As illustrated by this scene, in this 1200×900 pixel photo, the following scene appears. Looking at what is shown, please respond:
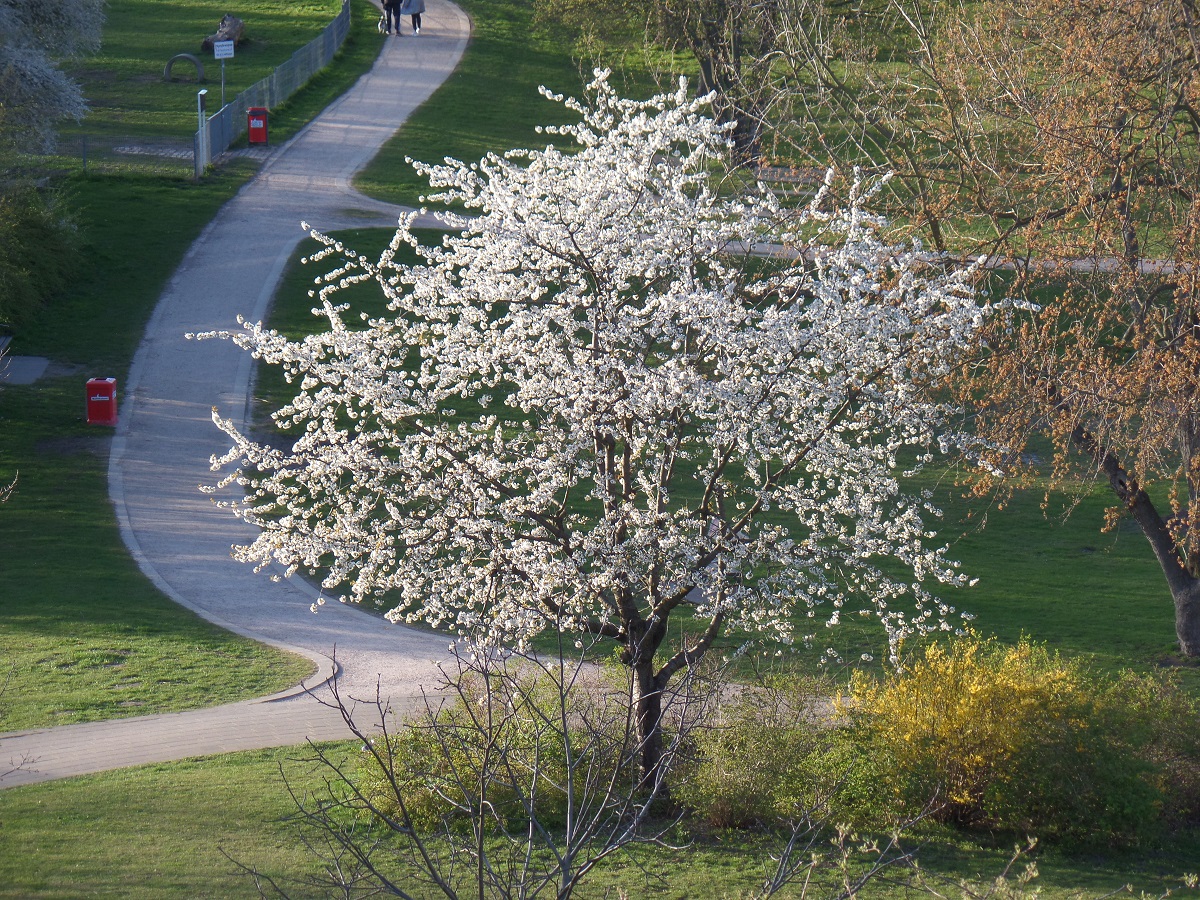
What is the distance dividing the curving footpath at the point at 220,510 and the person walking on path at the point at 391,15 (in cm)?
1100

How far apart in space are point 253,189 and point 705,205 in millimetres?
22357

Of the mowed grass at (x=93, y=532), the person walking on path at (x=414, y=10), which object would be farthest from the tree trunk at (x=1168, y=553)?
the person walking on path at (x=414, y=10)

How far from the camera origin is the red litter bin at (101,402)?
20.1 m

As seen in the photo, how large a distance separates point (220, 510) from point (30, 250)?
30.8ft

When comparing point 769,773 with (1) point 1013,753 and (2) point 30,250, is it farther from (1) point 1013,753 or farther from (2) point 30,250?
(2) point 30,250

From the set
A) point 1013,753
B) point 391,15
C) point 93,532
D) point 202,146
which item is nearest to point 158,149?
point 202,146

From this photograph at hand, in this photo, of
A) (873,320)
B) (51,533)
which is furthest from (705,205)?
(51,533)

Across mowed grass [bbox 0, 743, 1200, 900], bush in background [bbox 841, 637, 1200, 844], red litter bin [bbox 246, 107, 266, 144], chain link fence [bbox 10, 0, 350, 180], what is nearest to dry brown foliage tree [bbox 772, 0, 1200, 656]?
bush in background [bbox 841, 637, 1200, 844]

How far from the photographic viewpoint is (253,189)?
99.9 feet

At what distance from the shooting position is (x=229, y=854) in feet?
29.7

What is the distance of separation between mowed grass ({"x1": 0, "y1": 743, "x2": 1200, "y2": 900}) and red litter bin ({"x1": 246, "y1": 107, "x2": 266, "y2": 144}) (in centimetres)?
2605

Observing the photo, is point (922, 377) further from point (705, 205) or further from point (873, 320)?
point (705, 205)

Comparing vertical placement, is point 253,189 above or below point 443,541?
above

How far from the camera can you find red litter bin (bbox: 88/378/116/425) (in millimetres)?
20078
